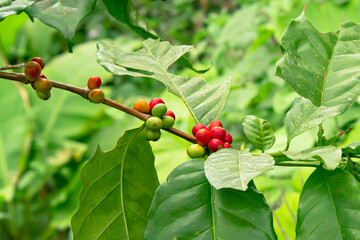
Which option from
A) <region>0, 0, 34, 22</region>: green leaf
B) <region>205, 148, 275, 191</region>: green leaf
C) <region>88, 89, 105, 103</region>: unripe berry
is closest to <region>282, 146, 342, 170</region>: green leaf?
<region>205, 148, 275, 191</region>: green leaf

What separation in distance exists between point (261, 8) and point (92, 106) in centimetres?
143

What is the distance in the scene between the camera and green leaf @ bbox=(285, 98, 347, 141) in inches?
18.2

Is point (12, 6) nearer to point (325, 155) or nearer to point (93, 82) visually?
point (93, 82)

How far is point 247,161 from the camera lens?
424mm

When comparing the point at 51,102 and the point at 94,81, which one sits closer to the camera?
the point at 94,81

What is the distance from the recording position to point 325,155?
15.7 inches

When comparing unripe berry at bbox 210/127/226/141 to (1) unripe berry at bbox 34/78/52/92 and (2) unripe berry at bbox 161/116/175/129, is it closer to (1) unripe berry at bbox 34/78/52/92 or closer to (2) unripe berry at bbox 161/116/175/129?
(2) unripe berry at bbox 161/116/175/129

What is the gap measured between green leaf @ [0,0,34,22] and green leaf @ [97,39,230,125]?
0.11 metres

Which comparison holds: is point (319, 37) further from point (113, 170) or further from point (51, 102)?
point (51, 102)

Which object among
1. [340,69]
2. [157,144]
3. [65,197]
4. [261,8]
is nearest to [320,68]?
[340,69]

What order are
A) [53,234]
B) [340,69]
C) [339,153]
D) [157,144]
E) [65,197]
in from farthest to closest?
[53,234], [65,197], [157,144], [340,69], [339,153]

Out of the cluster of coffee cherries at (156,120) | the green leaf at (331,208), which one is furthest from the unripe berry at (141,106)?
the green leaf at (331,208)

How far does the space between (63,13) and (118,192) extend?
0.83 ft

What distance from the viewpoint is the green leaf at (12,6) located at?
0.44 metres
